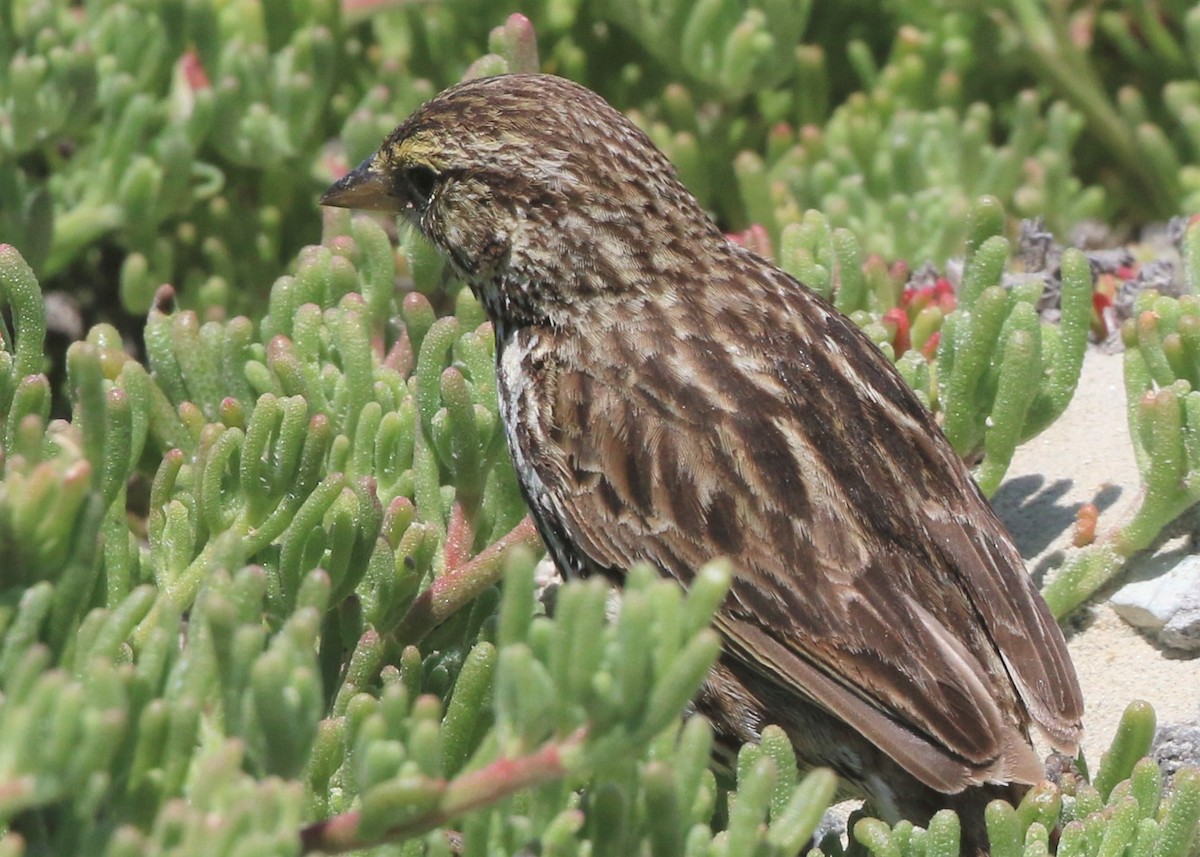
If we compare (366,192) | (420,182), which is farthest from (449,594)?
(366,192)

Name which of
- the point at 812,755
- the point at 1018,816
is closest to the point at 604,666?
the point at 1018,816

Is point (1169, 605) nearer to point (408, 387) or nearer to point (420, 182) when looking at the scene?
point (408, 387)

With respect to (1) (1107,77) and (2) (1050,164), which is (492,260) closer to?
(2) (1050,164)

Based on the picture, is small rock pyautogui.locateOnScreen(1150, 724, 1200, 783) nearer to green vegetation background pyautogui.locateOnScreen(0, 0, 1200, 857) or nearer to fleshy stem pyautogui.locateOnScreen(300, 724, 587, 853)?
green vegetation background pyautogui.locateOnScreen(0, 0, 1200, 857)

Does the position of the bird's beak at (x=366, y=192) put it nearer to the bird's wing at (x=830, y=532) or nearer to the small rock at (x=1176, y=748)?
the bird's wing at (x=830, y=532)

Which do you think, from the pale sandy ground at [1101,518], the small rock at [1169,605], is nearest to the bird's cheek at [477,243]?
the pale sandy ground at [1101,518]

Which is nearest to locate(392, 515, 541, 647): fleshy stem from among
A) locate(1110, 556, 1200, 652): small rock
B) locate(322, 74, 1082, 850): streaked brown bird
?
locate(322, 74, 1082, 850): streaked brown bird
